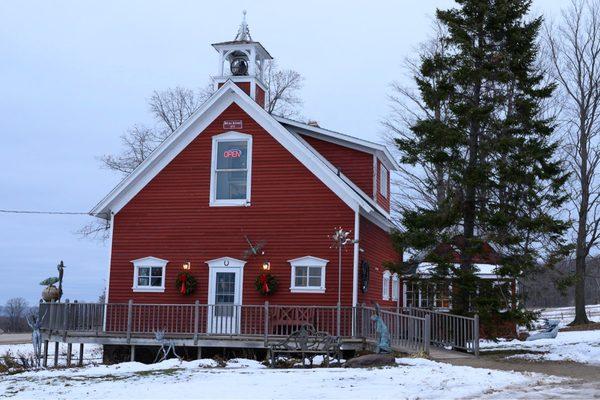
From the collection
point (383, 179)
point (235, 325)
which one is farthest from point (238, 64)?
point (235, 325)

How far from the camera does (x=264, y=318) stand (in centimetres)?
2209

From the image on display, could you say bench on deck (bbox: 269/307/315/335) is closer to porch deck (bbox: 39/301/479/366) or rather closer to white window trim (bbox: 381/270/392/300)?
porch deck (bbox: 39/301/479/366)

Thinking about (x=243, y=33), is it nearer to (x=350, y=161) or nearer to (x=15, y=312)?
(x=350, y=161)

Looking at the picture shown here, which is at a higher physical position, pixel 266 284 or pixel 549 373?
pixel 266 284

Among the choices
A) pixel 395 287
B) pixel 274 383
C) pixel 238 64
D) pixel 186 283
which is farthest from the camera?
pixel 395 287

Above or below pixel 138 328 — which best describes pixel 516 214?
above

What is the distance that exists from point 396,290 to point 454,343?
8.96 m

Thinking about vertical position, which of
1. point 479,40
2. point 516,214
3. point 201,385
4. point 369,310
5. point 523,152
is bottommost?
point 201,385

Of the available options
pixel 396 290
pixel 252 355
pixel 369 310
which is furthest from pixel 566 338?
pixel 252 355

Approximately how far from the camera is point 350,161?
84.0 ft

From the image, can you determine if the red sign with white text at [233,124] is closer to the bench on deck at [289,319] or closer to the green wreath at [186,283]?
the green wreath at [186,283]

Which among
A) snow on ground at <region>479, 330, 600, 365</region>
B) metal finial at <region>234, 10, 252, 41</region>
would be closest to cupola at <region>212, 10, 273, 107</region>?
metal finial at <region>234, 10, 252, 41</region>

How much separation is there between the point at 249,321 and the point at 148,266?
3.95m

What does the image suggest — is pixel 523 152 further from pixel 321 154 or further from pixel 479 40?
pixel 321 154
